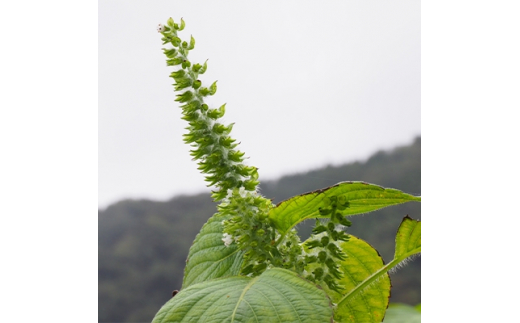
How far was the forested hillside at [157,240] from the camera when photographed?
802 millimetres

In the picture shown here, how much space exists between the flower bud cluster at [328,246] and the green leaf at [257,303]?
1.4 inches

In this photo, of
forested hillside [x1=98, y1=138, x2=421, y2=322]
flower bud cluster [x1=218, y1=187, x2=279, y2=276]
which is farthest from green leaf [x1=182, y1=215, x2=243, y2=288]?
forested hillside [x1=98, y1=138, x2=421, y2=322]

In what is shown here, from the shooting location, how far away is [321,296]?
15 cm

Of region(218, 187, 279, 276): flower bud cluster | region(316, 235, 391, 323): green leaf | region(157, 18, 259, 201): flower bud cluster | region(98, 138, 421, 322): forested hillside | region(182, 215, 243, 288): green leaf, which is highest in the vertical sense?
region(157, 18, 259, 201): flower bud cluster

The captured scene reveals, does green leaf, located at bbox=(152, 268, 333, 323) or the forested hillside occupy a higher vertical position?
green leaf, located at bbox=(152, 268, 333, 323)

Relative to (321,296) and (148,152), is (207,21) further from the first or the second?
(321,296)

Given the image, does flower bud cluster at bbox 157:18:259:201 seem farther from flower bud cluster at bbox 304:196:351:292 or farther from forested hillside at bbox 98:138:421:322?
forested hillside at bbox 98:138:421:322

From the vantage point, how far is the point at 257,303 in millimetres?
145

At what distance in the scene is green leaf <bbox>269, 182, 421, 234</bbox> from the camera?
0.64 feet

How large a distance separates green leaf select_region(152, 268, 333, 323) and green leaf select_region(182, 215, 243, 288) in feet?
0.22

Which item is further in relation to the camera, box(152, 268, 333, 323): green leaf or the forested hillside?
the forested hillside

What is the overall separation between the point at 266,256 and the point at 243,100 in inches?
19.9

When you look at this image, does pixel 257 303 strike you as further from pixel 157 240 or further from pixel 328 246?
pixel 157 240

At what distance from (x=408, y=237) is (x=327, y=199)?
8 cm
